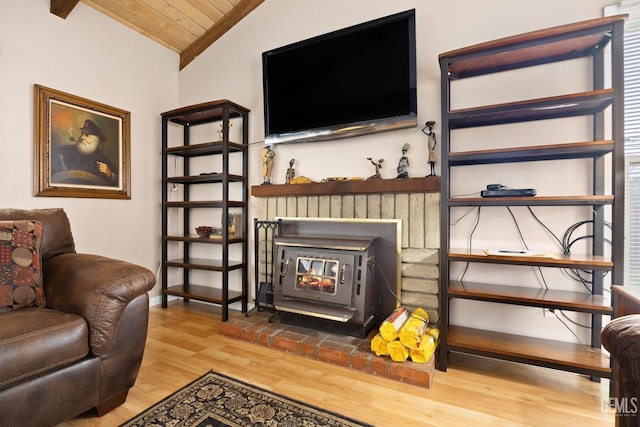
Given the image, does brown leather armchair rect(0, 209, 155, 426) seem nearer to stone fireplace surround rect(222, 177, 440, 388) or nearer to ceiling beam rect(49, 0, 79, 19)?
stone fireplace surround rect(222, 177, 440, 388)

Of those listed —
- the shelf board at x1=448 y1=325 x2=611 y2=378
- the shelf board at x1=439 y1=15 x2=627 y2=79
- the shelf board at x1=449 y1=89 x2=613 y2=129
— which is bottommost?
the shelf board at x1=448 y1=325 x2=611 y2=378

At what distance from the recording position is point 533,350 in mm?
1774

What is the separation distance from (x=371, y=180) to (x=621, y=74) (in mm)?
1407

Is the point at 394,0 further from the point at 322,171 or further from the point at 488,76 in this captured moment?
the point at 322,171

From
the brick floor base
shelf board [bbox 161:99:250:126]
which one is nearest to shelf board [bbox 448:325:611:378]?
the brick floor base

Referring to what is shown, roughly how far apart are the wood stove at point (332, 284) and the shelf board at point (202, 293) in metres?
0.65

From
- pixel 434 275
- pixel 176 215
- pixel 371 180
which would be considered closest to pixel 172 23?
pixel 176 215

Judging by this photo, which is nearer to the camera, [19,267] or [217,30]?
[19,267]

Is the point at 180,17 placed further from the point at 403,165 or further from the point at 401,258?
the point at 401,258

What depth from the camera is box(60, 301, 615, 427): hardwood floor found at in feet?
4.83

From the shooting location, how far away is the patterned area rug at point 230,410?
1416 mm

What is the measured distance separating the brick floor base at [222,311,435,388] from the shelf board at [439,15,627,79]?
179 centimetres

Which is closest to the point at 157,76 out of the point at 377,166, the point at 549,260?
the point at 377,166

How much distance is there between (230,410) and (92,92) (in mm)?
2806
